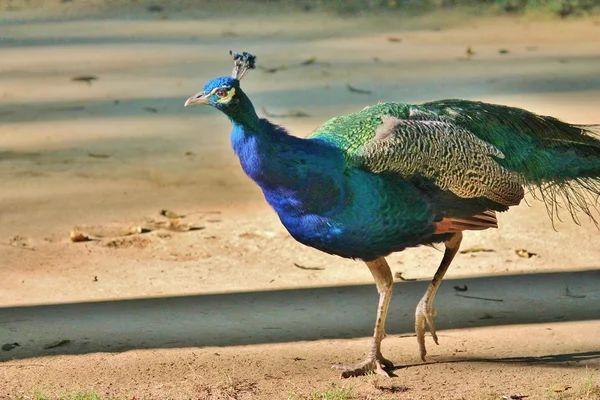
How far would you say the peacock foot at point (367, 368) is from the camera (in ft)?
16.5

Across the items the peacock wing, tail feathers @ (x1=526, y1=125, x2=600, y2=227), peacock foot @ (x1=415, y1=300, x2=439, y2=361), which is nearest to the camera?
the peacock wing

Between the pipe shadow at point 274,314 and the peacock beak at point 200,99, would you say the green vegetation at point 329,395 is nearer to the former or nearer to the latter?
the pipe shadow at point 274,314

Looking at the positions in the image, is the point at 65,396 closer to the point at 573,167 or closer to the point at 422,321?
the point at 422,321

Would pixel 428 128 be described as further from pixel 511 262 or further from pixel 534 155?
pixel 511 262

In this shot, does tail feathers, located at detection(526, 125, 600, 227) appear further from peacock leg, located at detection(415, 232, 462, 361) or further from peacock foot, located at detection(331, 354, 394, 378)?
peacock foot, located at detection(331, 354, 394, 378)

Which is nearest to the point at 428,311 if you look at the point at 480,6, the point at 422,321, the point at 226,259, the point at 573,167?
the point at 422,321

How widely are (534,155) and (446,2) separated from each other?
913cm

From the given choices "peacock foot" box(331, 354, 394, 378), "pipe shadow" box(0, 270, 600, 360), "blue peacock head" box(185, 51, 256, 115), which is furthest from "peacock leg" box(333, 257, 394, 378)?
"blue peacock head" box(185, 51, 256, 115)

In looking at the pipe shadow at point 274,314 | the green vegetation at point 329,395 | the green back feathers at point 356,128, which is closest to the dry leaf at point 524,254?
the pipe shadow at point 274,314

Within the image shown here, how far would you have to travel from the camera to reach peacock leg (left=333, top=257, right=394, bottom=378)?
503cm

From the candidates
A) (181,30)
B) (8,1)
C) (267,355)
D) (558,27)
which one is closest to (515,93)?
(558,27)

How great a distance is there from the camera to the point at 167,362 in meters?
5.16

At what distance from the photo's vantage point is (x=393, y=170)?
4867mm

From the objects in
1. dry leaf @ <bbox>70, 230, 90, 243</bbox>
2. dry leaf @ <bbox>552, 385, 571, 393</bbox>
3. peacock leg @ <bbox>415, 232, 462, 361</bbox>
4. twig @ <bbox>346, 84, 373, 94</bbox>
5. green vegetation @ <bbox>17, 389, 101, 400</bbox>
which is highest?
twig @ <bbox>346, 84, 373, 94</bbox>
